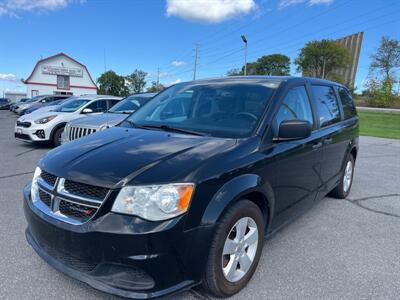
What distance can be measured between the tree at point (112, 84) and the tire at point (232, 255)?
287 feet

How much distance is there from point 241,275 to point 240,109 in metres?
1.54

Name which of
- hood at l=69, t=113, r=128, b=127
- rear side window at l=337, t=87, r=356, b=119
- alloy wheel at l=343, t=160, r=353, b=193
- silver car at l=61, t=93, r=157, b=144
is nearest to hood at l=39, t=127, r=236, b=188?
rear side window at l=337, t=87, r=356, b=119

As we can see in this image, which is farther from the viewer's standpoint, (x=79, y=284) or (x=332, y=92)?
(x=332, y=92)

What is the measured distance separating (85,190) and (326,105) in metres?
3.31

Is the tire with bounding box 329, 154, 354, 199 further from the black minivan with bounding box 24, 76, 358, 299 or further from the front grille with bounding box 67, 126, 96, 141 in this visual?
the front grille with bounding box 67, 126, 96, 141

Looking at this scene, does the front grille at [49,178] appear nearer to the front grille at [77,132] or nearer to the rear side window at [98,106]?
the front grille at [77,132]

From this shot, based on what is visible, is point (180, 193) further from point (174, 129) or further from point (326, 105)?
point (326, 105)

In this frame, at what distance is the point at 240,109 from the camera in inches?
128

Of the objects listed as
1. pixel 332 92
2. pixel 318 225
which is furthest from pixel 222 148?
pixel 332 92

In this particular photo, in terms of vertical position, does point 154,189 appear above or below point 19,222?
above

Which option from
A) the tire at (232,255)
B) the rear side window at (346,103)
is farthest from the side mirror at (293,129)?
the rear side window at (346,103)

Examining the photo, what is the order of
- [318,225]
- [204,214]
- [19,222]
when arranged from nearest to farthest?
Result: [204,214]
[19,222]
[318,225]

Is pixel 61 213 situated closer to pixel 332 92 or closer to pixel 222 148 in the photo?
pixel 222 148

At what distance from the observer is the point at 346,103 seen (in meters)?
5.18
